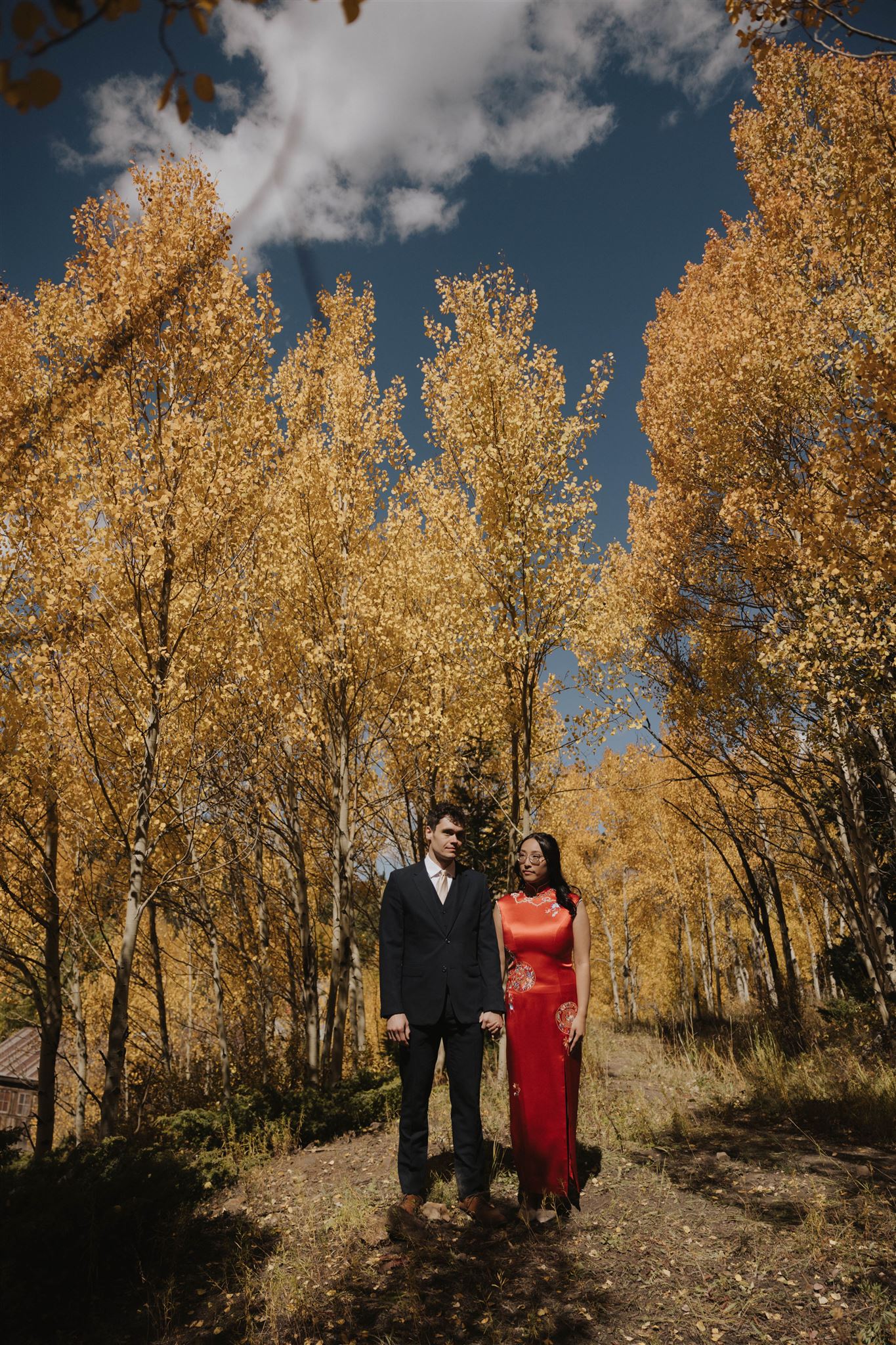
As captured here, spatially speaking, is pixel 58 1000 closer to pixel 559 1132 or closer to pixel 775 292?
pixel 559 1132

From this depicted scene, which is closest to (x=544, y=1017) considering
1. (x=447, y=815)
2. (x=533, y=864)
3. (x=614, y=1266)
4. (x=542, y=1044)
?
(x=542, y=1044)

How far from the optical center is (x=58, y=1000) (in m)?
7.14

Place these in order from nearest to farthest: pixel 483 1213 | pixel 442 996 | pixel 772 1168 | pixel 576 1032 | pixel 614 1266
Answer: pixel 614 1266, pixel 483 1213, pixel 442 996, pixel 576 1032, pixel 772 1168

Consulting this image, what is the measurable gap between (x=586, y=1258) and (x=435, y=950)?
126cm

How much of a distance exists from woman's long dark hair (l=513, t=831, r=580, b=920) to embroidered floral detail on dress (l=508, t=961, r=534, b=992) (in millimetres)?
328

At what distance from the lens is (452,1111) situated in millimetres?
3084

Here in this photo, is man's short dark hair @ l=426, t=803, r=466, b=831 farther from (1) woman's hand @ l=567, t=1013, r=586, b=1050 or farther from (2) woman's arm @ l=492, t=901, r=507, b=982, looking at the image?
(1) woman's hand @ l=567, t=1013, r=586, b=1050

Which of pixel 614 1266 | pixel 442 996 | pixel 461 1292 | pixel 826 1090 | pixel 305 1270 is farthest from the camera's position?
pixel 826 1090

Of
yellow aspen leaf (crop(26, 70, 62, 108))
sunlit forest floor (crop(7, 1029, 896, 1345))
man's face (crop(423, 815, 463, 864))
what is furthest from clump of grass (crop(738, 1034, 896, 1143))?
yellow aspen leaf (crop(26, 70, 62, 108))

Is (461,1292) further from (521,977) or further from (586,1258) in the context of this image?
(521,977)

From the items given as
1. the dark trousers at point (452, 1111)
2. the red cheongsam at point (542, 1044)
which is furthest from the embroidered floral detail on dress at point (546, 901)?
the dark trousers at point (452, 1111)

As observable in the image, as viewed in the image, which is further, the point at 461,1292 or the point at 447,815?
the point at 447,815

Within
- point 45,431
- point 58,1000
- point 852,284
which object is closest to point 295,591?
point 45,431

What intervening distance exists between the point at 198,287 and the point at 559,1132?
20.5 feet
